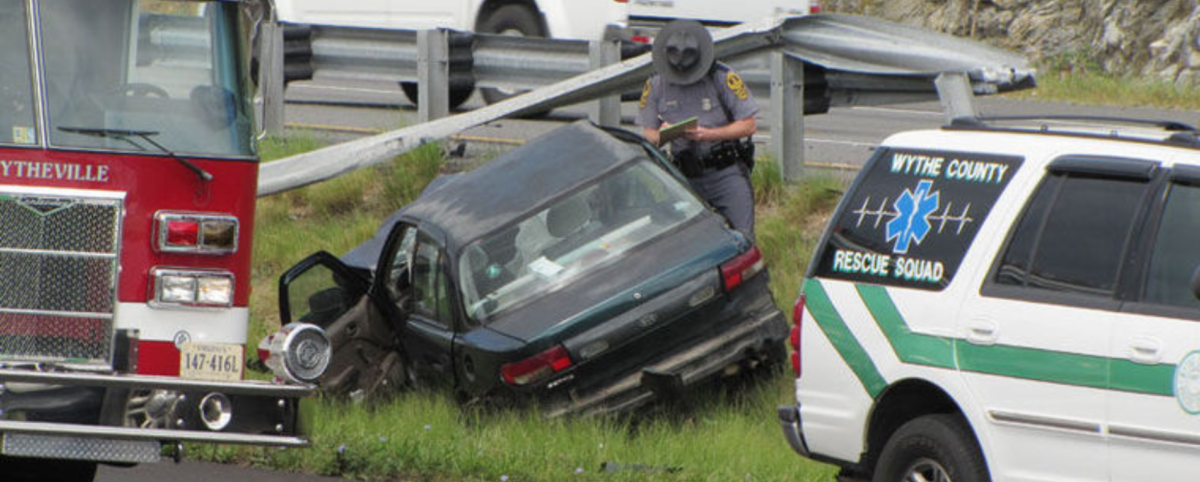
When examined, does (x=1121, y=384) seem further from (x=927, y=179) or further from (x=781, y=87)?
(x=781, y=87)

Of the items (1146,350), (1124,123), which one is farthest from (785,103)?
(1146,350)

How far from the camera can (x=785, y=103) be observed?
1339 cm

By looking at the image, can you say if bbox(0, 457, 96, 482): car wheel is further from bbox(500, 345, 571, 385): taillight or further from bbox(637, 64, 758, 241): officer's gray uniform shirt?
→ bbox(637, 64, 758, 241): officer's gray uniform shirt

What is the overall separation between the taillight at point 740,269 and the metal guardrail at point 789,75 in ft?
6.41

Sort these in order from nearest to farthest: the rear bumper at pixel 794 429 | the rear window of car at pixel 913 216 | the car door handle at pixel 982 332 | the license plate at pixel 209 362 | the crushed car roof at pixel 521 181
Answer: the car door handle at pixel 982 332 < the rear window of car at pixel 913 216 < the license plate at pixel 209 362 < the rear bumper at pixel 794 429 < the crushed car roof at pixel 521 181

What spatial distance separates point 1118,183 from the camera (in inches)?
285

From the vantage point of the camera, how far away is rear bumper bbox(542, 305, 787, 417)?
33.2 feet

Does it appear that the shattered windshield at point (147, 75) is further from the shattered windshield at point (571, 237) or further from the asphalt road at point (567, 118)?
the asphalt road at point (567, 118)

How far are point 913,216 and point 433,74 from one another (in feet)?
26.4

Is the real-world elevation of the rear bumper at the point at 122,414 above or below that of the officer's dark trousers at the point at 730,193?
below

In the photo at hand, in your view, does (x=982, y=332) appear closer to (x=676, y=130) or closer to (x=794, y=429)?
(x=794, y=429)

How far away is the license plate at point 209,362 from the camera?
8.09 metres

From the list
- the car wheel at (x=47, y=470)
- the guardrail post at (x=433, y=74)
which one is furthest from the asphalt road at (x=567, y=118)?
the car wheel at (x=47, y=470)

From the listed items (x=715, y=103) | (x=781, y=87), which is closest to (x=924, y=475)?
(x=715, y=103)
